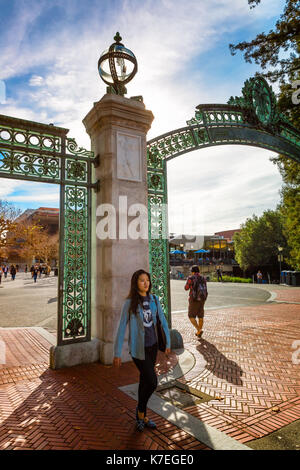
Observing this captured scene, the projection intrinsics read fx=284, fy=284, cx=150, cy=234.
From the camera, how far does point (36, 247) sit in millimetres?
37750

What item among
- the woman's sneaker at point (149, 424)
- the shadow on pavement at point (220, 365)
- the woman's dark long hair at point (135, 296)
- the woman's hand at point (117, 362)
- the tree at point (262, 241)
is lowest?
the shadow on pavement at point (220, 365)

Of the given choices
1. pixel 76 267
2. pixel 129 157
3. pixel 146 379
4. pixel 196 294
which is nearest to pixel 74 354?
pixel 76 267

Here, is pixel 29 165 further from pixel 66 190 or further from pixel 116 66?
pixel 116 66

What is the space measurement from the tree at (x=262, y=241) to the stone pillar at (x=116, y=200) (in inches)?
1097

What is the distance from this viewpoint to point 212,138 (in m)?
7.84

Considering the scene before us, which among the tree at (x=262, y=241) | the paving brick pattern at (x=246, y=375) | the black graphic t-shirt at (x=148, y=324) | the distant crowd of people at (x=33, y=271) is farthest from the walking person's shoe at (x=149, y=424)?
the tree at (x=262, y=241)

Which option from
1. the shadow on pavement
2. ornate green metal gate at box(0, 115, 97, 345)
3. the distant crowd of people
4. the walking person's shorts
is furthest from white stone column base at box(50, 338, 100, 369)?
the distant crowd of people

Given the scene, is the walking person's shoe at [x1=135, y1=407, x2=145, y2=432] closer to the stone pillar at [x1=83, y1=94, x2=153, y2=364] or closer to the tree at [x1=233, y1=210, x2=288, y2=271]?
the stone pillar at [x1=83, y1=94, x2=153, y2=364]

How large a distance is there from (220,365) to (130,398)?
200cm

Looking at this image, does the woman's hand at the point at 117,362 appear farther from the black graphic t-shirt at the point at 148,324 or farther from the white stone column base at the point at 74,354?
the white stone column base at the point at 74,354

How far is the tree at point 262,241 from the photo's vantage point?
30.8m
